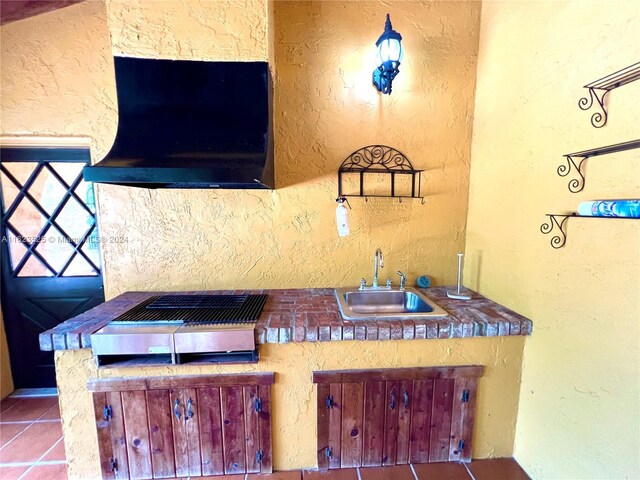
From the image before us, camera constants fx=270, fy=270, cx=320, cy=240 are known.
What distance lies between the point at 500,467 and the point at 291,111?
8.03 feet

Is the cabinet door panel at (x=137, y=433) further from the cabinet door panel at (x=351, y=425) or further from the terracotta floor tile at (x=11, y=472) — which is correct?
the cabinet door panel at (x=351, y=425)

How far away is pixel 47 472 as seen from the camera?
1.46 m

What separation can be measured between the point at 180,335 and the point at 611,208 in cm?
182

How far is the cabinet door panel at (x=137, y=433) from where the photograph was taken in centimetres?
134

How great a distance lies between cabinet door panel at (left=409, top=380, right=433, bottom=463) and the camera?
4.73 ft

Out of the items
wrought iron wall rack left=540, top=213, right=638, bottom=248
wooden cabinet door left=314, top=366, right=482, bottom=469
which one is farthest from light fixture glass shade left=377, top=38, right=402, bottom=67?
wooden cabinet door left=314, top=366, right=482, bottom=469

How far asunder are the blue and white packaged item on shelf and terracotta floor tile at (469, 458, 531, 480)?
4.56 feet

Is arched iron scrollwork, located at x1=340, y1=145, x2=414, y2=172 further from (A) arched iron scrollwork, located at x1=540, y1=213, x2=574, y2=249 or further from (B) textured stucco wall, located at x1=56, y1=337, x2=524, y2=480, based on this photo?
(B) textured stucco wall, located at x1=56, y1=337, x2=524, y2=480

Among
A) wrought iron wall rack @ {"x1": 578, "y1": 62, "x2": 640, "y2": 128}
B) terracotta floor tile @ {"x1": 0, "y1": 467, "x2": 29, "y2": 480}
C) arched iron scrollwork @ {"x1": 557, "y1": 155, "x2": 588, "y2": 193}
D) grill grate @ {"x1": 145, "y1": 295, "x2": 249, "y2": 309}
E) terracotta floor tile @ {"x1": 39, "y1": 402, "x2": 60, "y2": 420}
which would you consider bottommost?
terracotta floor tile @ {"x1": 39, "y1": 402, "x2": 60, "y2": 420}

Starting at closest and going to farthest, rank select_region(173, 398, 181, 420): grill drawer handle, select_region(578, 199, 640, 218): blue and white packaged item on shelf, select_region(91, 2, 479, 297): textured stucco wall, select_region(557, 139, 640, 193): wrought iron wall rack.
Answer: select_region(578, 199, 640, 218): blue and white packaged item on shelf < select_region(557, 139, 640, 193): wrought iron wall rack < select_region(173, 398, 181, 420): grill drawer handle < select_region(91, 2, 479, 297): textured stucco wall

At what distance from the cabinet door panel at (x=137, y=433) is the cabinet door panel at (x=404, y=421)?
1.31 m

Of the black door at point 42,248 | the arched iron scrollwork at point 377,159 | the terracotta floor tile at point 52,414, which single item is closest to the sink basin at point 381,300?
the arched iron scrollwork at point 377,159

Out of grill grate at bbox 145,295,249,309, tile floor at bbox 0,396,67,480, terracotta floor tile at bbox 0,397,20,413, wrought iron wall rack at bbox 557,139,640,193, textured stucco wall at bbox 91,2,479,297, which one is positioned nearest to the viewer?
wrought iron wall rack at bbox 557,139,640,193

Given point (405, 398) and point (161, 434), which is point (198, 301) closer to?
point (161, 434)
